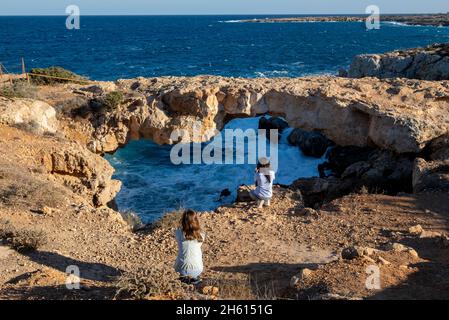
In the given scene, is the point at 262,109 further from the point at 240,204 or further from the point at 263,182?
the point at 263,182

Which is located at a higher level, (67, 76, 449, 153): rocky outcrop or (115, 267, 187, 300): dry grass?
(67, 76, 449, 153): rocky outcrop

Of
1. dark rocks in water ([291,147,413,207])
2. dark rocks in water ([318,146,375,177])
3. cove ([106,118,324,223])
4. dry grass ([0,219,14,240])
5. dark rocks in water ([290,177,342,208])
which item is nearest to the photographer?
dry grass ([0,219,14,240])

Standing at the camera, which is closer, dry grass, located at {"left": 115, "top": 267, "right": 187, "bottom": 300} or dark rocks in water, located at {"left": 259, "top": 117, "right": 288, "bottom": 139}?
dry grass, located at {"left": 115, "top": 267, "right": 187, "bottom": 300}

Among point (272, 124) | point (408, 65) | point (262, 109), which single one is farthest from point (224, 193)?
point (408, 65)

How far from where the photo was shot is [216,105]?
55.2 ft

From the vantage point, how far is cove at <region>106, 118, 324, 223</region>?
2095cm

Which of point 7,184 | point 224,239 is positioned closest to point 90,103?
point 7,184

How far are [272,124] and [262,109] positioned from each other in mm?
15722

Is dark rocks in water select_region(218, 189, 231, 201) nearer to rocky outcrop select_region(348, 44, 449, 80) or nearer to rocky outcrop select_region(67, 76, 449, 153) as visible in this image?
rocky outcrop select_region(67, 76, 449, 153)

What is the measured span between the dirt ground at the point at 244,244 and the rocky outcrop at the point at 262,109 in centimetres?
325

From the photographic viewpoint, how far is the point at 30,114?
1549 cm

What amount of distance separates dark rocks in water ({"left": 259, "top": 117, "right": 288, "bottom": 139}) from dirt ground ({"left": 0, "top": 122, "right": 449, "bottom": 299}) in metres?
17.8

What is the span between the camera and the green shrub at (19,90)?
16.5 m

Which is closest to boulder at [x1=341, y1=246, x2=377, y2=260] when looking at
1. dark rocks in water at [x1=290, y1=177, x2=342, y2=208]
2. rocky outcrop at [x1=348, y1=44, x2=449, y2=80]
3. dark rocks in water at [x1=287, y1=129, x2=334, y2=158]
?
dark rocks in water at [x1=290, y1=177, x2=342, y2=208]
